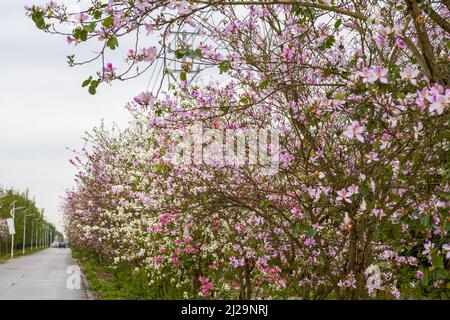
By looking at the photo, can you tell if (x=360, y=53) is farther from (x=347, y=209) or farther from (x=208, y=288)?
(x=208, y=288)

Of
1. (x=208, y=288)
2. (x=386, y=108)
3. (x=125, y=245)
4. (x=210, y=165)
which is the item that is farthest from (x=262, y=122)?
(x=125, y=245)

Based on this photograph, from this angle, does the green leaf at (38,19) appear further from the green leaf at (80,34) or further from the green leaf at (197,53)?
the green leaf at (197,53)

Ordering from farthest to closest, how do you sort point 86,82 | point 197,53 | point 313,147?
1. point 313,147
2. point 86,82
3. point 197,53

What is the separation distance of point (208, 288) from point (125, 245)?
21.7ft

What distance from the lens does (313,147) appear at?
572 cm

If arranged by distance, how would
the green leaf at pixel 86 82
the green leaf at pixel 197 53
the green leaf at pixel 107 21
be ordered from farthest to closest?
1. the green leaf at pixel 86 82
2. the green leaf at pixel 107 21
3. the green leaf at pixel 197 53

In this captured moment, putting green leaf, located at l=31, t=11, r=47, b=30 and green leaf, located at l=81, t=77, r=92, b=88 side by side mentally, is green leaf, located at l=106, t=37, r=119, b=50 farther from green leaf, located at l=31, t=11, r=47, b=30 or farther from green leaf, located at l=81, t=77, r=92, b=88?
green leaf, located at l=31, t=11, r=47, b=30

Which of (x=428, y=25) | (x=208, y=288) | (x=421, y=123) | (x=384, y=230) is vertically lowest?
(x=208, y=288)

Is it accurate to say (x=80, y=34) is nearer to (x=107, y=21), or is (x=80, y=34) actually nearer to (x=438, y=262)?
(x=107, y=21)

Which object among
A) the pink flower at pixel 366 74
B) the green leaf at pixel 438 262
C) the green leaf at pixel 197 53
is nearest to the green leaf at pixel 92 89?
the green leaf at pixel 197 53

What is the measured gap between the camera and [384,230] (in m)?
4.81

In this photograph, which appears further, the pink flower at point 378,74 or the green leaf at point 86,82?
the green leaf at point 86,82

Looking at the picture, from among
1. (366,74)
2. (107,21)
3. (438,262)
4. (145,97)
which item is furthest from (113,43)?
(438,262)

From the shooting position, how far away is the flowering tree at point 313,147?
3824 millimetres
